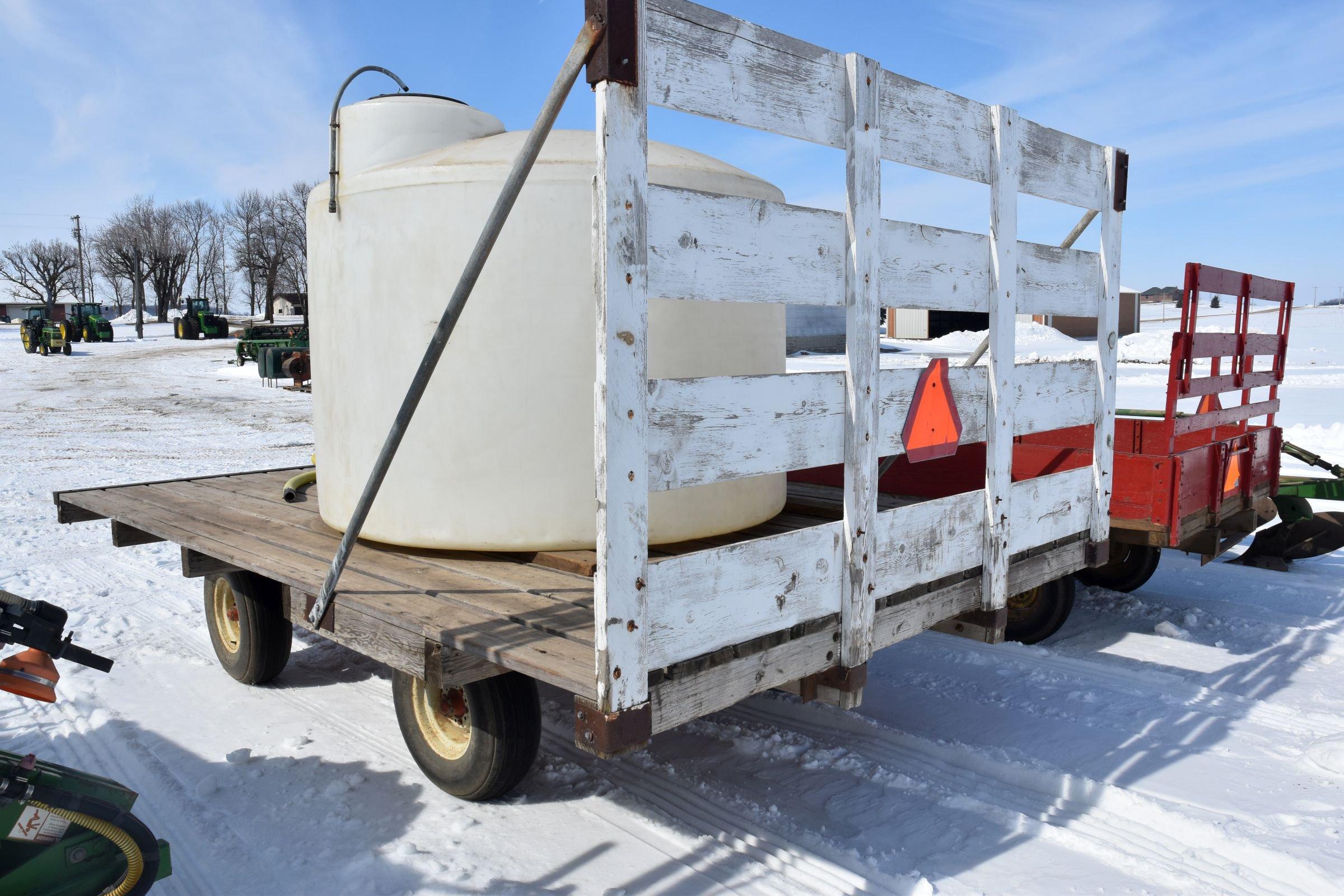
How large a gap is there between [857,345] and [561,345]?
1272 mm

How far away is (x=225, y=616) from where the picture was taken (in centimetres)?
522

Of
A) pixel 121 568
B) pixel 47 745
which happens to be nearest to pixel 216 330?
pixel 121 568

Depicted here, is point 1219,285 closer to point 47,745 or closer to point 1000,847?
point 1000,847

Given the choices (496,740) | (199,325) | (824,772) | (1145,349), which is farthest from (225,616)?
(199,325)

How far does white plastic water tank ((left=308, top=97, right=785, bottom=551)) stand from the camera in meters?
3.63

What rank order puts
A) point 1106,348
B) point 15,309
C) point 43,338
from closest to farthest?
1. point 1106,348
2. point 43,338
3. point 15,309

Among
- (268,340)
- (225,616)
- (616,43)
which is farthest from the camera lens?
(268,340)

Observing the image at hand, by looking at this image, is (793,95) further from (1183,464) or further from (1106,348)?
(1183,464)

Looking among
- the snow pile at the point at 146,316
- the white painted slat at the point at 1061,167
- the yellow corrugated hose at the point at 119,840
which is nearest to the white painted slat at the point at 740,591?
the yellow corrugated hose at the point at 119,840

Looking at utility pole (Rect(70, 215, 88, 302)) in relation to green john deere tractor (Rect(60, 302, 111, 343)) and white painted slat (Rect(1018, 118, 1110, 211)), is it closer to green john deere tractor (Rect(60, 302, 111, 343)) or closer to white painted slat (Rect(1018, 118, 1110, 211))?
green john deere tractor (Rect(60, 302, 111, 343))

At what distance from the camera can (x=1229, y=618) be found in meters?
5.99

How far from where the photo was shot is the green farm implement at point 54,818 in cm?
255

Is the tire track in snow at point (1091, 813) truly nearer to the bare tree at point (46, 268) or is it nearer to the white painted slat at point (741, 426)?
the white painted slat at point (741, 426)

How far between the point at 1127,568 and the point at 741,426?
5044 millimetres
